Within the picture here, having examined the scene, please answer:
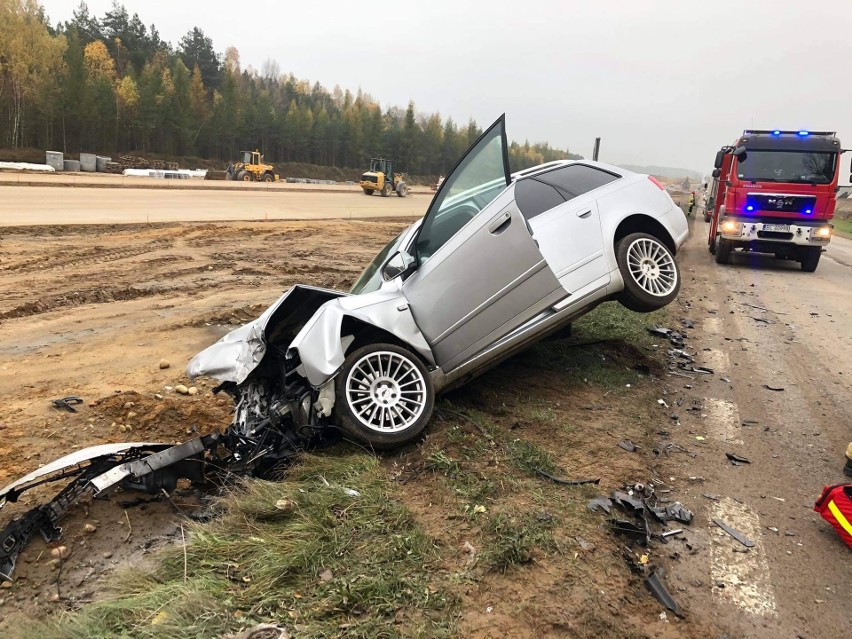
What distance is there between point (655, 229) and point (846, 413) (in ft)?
7.48

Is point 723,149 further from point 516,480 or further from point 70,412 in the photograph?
point 70,412

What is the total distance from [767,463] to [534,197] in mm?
2758

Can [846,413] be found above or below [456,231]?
below

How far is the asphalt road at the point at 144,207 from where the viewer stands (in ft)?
59.8

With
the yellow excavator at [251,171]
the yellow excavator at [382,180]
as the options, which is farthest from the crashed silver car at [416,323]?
the yellow excavator at [251,171]

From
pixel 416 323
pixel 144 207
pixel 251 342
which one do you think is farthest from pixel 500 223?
pixel 144 207

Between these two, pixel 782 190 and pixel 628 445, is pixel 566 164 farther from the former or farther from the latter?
pixel 782 190

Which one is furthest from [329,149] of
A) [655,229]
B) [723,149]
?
[655,229]

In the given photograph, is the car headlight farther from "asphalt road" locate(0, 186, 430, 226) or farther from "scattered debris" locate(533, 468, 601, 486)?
"asphalt road" locate(0, 186, 430, 226)

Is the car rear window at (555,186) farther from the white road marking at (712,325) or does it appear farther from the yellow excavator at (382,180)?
the yellow excavator at (382,180)

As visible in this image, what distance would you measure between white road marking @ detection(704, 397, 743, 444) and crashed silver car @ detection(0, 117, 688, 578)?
104 centimetres

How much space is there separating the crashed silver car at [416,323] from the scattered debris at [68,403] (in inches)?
41.8

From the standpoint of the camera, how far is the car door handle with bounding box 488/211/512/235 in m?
4.48

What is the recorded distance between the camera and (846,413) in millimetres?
4957
